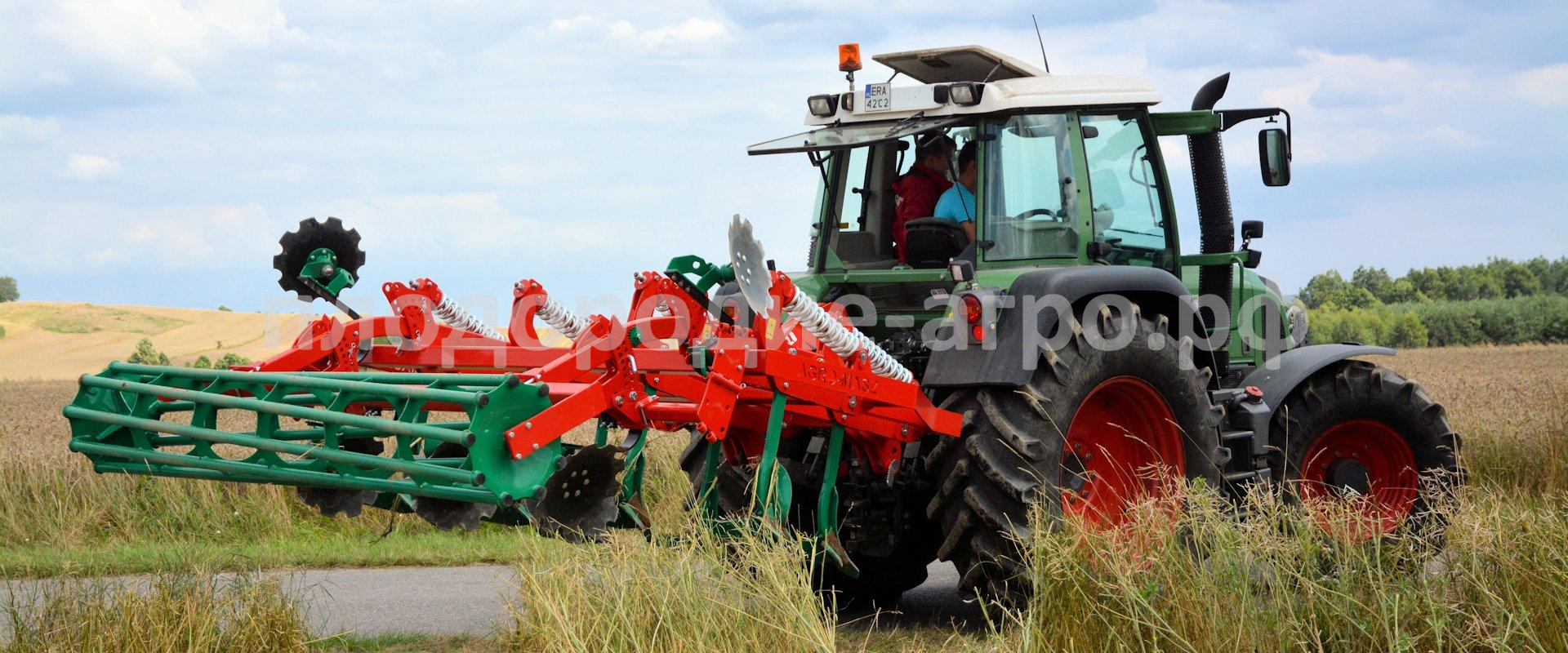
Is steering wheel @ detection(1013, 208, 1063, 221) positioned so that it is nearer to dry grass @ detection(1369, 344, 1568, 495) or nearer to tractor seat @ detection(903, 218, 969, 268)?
tractor seat @ detection(903, 218, 969, 268)

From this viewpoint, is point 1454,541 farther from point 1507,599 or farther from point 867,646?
point 867,646

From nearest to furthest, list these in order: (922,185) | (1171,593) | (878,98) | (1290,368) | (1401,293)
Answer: (1171,593)
(878,98)
(922,185)
(1290,368)
(1401,293)

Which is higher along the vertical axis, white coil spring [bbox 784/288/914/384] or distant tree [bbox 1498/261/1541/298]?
white coil spring [bbox 784/288/914/384]

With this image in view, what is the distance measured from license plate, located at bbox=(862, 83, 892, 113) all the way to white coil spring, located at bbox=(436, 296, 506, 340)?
2.27 metres

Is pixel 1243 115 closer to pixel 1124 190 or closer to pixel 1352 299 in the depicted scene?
pixel 1124 190

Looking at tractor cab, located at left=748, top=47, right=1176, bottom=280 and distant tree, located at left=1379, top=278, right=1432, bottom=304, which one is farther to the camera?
distant tree, located at left=1379, top=278, right=1432, bottom=304

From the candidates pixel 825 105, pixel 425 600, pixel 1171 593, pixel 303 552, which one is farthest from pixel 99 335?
pixel 1171 593

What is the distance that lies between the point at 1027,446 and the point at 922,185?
2.01 metres

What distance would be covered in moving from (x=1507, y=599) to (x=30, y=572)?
775 cm

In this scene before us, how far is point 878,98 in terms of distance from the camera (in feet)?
23.3

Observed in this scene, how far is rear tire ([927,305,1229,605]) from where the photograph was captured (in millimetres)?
5742

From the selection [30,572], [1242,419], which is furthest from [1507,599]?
[30,572]

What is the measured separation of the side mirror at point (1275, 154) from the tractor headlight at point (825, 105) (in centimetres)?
228

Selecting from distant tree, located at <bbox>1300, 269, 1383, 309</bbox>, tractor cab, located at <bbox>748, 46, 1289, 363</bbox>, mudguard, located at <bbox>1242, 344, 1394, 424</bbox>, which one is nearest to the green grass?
tractor cab, located at <bbox>748, 46, 1289, 363</bbox>
